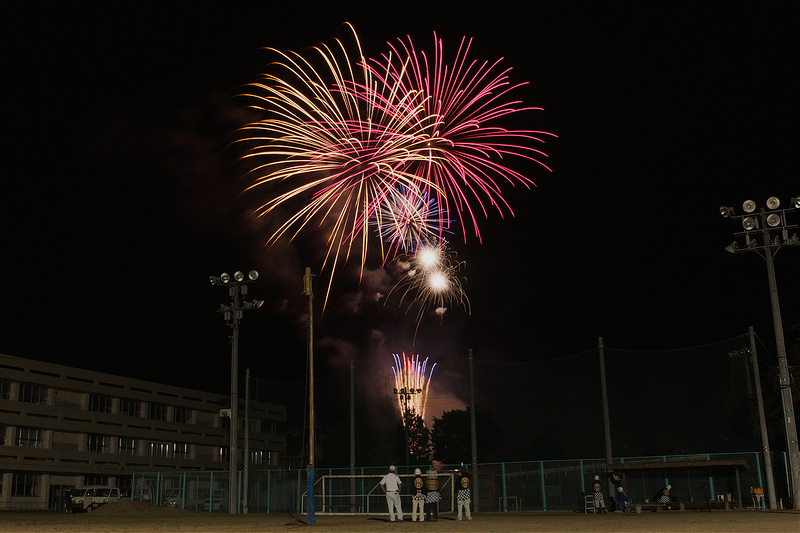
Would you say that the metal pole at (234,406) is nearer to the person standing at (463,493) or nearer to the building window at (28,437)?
the person standing at (463,493)

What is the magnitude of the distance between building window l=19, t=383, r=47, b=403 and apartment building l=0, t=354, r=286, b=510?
0.08m

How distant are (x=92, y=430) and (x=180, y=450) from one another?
40.3ft

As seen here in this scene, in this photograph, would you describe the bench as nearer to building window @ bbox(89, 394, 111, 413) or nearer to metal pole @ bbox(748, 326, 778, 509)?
metal pole @ bbox(748, 326, 778, 509)

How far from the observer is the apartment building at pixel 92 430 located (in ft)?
196

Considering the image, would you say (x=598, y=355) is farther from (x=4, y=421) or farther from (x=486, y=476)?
(x=4, y=421)

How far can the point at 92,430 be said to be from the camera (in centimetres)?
6681

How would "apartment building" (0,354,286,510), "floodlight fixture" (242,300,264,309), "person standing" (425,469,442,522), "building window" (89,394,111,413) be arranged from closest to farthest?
"person standing" (425,469,442,522), "floodlight fixture" (242,300,264,309), "apartment building" (0,354,286,510), "building window" (89,394,111,413)

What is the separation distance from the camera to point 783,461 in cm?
2997

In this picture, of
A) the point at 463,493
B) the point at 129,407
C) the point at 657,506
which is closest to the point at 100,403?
the point at 129,407

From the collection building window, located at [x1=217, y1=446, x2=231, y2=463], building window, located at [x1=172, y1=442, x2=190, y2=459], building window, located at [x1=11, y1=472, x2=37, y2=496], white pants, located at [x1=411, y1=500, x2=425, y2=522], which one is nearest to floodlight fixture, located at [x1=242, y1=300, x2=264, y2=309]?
white pants, located at [x1=411, y1=500, x2=425, y2=522]

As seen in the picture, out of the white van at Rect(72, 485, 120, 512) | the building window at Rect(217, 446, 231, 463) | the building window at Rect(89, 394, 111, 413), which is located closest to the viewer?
the white van at Rect(72, 485, 120, 512)

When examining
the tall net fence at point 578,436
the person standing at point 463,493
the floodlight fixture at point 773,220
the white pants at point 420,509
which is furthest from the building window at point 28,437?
the floodlight fixture at point 773,220

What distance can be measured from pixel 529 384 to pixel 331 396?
1046cm

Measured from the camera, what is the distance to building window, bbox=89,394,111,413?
6817 centimetres
